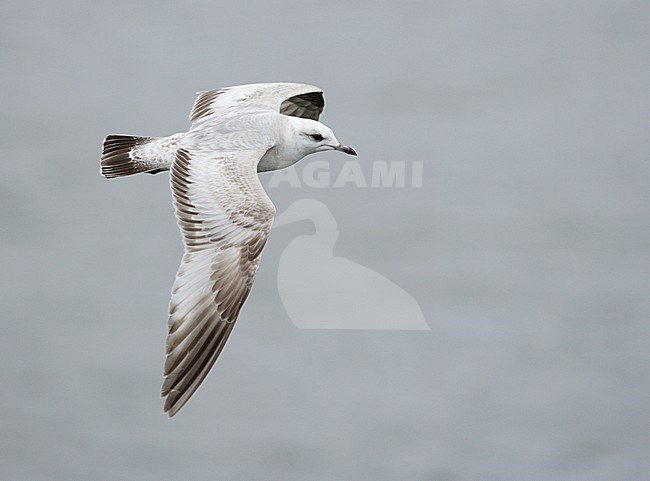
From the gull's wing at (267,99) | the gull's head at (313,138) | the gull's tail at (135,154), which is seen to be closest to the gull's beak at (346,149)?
the gull's head at (313,138)

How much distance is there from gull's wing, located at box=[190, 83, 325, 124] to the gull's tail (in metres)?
0.31

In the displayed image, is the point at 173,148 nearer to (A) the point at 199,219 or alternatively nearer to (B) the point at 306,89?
(A) the point at 199,219

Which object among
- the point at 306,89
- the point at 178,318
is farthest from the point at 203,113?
the point at 178,318

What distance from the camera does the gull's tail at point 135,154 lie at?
557 centimetres

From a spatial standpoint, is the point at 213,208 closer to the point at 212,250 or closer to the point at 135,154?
the point at 212,250

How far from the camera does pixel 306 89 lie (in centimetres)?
625

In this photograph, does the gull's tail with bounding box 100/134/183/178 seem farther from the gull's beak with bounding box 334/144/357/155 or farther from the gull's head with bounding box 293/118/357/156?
the gull's beak with bounding box 334/144/357/155

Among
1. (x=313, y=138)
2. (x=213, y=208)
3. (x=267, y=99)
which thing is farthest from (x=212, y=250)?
(x=267, y=99)

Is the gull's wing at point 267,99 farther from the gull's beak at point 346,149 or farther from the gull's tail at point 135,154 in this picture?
the gull's beak at point 346,149

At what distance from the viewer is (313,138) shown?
561cm

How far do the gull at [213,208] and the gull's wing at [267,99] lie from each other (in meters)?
0.28

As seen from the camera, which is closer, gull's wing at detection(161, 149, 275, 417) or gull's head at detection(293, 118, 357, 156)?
gull's wing at detection(161, 149, 275, 417)

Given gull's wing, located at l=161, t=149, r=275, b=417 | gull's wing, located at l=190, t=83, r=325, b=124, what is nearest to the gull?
gull's wing, located at l=161, t=149, r=275, b=417

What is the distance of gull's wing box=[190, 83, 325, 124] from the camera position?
6039mm
